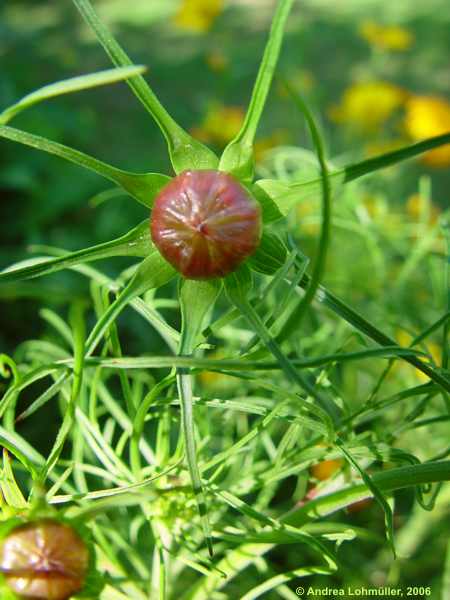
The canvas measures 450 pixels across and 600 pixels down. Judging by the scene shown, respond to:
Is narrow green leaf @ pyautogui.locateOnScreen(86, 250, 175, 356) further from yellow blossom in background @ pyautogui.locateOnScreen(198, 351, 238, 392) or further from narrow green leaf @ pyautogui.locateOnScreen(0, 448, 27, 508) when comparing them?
yellow blossom in background @ pyautogui.locateOnScreen(198, 351, 238, 392)

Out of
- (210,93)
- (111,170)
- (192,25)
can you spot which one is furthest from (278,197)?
(210,93)

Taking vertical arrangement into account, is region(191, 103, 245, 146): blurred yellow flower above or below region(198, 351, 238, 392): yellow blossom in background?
above

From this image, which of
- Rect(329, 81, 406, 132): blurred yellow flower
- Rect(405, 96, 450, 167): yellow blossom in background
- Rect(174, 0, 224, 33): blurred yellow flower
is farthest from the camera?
Rect(174, 0, 224, 33): blurred yellow flower

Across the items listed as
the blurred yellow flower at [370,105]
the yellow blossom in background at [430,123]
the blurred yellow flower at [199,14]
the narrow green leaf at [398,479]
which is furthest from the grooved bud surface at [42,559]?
the blurred yellow flower at [199,14]

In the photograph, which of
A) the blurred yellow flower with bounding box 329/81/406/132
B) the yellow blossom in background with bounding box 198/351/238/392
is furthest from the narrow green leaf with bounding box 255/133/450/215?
the blurred yellow flower with bounding box 329/81/406/132

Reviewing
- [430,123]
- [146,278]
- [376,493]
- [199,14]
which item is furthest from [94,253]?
[199,14]

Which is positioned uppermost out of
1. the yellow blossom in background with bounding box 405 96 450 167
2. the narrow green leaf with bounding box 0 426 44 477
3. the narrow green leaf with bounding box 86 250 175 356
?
the yellow blossom in background with bounding box 405 96 450 167

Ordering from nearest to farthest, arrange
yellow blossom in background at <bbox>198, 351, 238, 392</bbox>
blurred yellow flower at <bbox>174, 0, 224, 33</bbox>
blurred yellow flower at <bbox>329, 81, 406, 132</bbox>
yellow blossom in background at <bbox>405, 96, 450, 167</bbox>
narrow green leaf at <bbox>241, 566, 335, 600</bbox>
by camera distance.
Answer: narrow green leaf at <bbox>241, 566, 335, 600</bbox> < yellow blossom in background at <bbox>198, 351, 238, 392</bbox> < yellow blossom in background at <bbox>405, 96, 450, 167</bbox> < blurred yellow flower at <bbox>329, 81, 406, 132</bbox> < blurred yellow flower at <bbox>174, 0, 224, 33</bbox>

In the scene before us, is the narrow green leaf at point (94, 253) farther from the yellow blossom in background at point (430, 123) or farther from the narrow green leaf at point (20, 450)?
the yellow blossom in background at point (430, 123)
